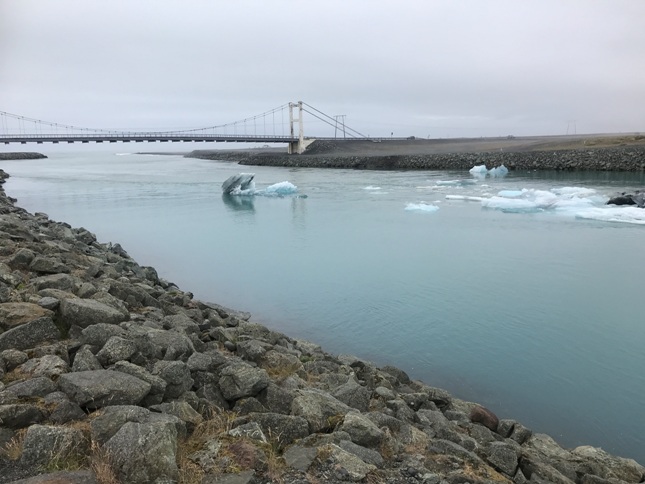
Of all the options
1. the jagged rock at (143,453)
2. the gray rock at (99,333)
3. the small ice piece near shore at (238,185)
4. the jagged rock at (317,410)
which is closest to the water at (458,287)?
the jagged rock at (317,410)

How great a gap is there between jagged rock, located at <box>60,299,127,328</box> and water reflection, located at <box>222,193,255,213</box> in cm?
1500

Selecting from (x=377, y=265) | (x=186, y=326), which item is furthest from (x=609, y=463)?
(x=377, y=265)

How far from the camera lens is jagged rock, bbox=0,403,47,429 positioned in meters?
2.40

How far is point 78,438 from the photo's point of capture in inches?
89.7

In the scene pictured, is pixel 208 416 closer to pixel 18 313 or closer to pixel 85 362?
pixel 85 362

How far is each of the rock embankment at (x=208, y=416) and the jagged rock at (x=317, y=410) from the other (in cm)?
1

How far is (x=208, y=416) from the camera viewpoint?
2865 mm

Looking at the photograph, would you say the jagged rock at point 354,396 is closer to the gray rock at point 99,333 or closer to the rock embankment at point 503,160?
the gray rock at point 99,333

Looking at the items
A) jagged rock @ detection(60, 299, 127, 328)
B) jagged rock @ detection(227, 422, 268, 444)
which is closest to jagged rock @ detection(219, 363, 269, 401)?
jagged rock @ detection(227, 422, 268, 444)

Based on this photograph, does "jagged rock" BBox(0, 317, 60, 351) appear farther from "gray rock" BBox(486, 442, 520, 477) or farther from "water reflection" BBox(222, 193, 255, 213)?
"water reflection" BBox(222, 193, 255, 213)

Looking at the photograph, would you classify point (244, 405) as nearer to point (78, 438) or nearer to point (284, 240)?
point (78, 438)

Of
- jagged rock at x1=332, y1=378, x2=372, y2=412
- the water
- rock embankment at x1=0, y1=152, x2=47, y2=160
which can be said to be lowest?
the water

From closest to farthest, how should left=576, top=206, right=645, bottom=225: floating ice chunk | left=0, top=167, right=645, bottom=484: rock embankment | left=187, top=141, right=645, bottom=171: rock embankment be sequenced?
1. left=0, top=167, right=645, bottom=484: rock embankment
2. left=576, top=206, right=645, bottom=225: floating ice chunk
3. left=187, top=141, right=645, bottom=171: rock embankment

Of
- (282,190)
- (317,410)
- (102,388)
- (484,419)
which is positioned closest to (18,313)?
(102,388)
